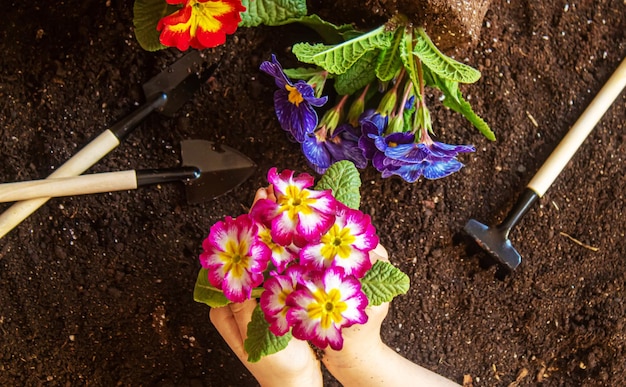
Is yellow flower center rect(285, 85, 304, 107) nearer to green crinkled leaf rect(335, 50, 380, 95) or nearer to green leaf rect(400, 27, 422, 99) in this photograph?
green crinkled leaf rect(335, 50, 380, 95)

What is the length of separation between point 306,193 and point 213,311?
36 cm

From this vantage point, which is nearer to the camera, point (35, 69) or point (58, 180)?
point (58, 180)

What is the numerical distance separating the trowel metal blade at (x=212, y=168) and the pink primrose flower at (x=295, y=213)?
439mm

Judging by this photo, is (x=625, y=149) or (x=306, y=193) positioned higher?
(x=306, y=193)

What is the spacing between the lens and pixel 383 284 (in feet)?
3.52

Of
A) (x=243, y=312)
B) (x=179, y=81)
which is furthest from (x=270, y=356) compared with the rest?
(x=179, y=81)

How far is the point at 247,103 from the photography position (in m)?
1.43

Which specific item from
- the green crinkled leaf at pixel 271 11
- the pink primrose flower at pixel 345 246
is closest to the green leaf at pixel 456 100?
the green crinkled leaf at pixel 271 11

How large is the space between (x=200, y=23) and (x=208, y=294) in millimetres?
439

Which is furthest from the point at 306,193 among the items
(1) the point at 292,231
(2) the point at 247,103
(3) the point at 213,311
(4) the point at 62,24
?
(4) the point at 62,24

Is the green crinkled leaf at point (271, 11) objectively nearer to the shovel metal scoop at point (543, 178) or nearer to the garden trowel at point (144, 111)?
the garden trowel at point (144, 111)

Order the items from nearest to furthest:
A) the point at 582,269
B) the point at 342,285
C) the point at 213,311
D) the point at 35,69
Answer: the point at 342,285, the point at 213,311, the point at 35,69, the point at 582,269

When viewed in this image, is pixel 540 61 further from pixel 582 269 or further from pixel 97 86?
pixel 97 86

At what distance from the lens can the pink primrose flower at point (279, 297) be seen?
3.09ft
